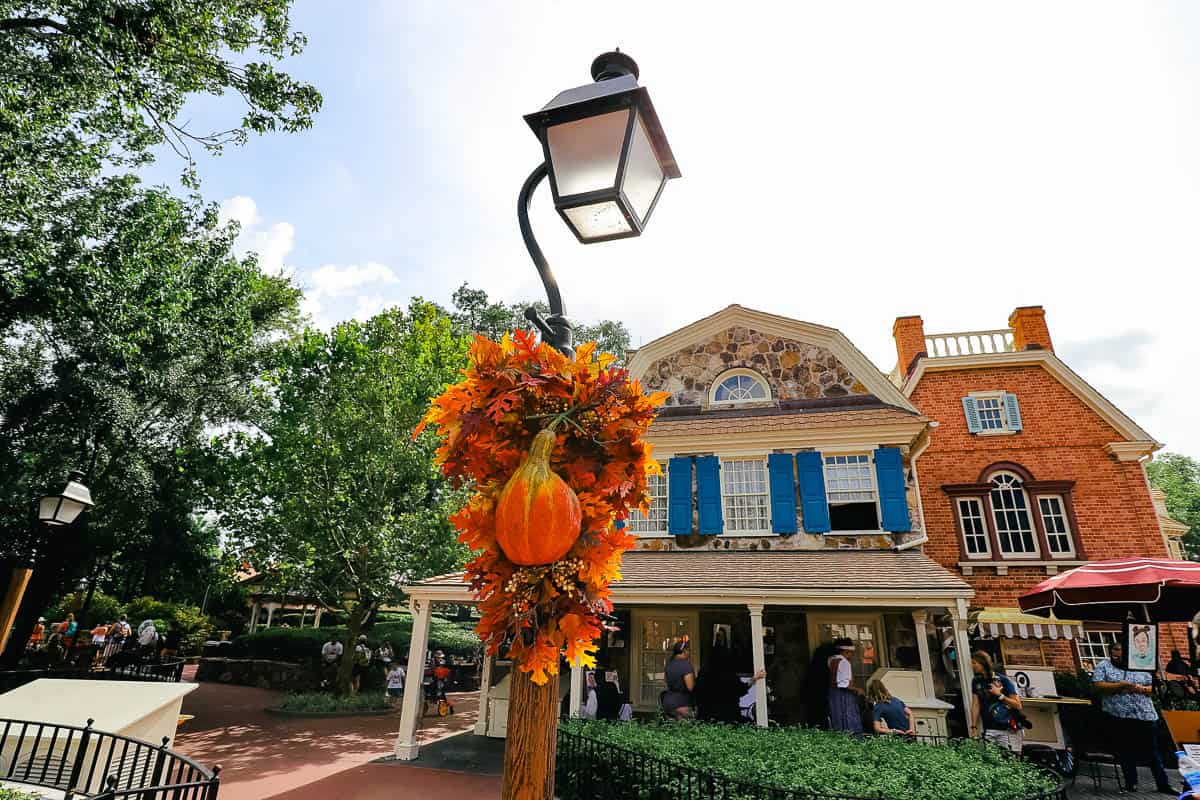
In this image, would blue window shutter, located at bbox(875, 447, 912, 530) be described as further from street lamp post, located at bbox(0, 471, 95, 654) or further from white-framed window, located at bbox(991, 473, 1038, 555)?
street lamp post, located at bbox(0, 471, 95, 654)

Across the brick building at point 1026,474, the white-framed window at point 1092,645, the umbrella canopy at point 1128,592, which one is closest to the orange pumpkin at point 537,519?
the umbrella canopy at point 1128,592

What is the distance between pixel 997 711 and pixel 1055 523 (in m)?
8.33

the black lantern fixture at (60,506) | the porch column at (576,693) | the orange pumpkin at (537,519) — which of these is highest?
the black lantern fixture at (60,506)

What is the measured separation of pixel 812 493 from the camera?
1215cm

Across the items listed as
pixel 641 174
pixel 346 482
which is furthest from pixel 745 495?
pixel 641 174

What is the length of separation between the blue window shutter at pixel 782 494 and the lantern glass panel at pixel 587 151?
11212 mm

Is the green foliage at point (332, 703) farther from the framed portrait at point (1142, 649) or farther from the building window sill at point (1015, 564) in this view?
the framed portrait at point (1142, 649)

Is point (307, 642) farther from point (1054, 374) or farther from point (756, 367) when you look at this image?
point (1054, 374)

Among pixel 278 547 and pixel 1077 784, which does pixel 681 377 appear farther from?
pixel 278 547

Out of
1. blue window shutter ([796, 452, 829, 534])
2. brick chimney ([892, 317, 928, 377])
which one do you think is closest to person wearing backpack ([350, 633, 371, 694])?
blue window shutter ([796, 452, 829, 534])

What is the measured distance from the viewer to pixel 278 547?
51.9 ft

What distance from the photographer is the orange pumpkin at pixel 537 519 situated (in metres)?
1.74

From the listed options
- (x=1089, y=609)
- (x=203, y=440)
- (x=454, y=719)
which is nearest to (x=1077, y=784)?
(x=1089, y=609)

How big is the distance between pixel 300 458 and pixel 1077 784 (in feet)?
57.2
